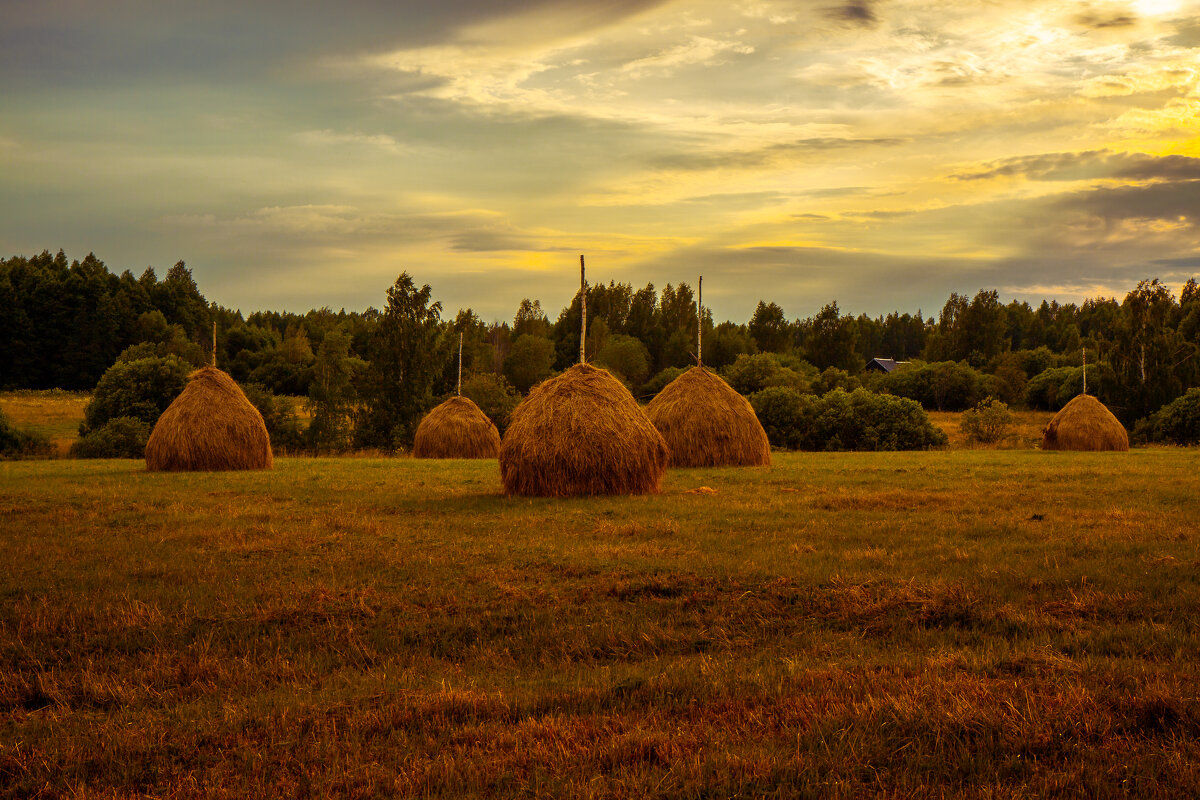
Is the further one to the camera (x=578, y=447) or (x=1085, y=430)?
(x=1085, y=430)

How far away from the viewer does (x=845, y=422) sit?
42.7 meters

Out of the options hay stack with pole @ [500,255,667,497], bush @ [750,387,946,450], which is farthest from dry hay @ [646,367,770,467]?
bush @ [750,387,946,450]

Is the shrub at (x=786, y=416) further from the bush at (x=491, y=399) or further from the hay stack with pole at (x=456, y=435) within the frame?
the hay stack with pole at (x=456, y=435)

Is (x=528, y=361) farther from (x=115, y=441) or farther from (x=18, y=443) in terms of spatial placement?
(x=18, y=443)

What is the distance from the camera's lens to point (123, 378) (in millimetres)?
42094

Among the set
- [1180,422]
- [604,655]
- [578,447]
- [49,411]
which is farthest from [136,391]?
[1180,422]

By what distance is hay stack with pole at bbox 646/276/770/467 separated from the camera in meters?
25.7

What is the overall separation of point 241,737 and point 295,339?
3426 inches

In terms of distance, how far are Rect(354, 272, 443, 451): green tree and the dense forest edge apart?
9 centimetres

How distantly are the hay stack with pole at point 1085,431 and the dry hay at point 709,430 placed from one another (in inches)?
753

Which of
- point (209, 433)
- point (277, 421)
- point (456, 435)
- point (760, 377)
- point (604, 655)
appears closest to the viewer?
point (604, 655)

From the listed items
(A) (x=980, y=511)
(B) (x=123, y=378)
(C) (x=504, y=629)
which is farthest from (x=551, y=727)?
(B) (x=123, y=378)

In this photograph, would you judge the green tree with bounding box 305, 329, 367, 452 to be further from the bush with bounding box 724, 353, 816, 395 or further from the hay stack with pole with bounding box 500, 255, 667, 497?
the hay stack with pole with bounding box 500, 255, 667, 497

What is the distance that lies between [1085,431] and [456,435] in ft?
88.5
